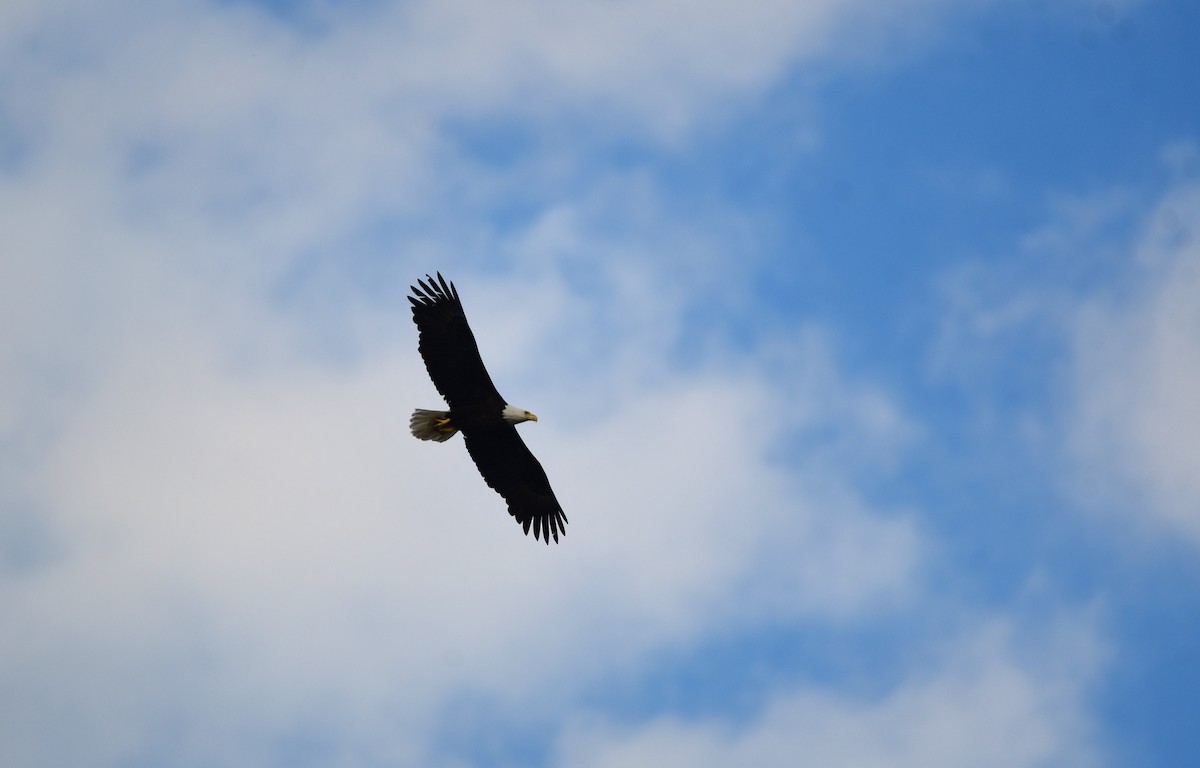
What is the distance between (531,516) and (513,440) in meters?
1.28

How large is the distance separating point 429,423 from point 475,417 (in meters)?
0.64

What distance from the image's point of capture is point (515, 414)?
56.3 feet

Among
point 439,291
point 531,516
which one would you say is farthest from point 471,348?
point 531,516

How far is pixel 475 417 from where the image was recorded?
17.3m

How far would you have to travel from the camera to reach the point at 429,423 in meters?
17.4

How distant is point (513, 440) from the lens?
17.7 meters

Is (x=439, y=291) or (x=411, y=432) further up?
(x=439, y=291)

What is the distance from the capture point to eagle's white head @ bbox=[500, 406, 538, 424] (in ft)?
56.3

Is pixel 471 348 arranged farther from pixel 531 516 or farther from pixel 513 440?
pixel 531 516

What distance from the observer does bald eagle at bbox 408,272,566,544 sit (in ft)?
55.0

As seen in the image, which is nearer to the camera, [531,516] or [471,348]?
[471,348]

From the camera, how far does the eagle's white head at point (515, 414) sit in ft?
56.3

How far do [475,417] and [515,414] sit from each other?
1.81 feet

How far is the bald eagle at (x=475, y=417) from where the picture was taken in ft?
55.0
